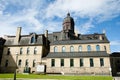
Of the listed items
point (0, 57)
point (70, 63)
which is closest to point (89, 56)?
point (70, 63)

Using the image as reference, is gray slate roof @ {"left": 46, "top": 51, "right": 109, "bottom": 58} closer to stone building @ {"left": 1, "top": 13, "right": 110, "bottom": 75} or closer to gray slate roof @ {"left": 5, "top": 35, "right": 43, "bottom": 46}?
stone building @ {"left": 1, "top": 13, "right": 110, "bottom": 75}

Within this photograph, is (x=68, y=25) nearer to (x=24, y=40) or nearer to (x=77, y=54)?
(x=24, y=40)

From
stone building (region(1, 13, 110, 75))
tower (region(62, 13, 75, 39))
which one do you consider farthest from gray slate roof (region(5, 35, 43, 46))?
tower (region(62, 13, 75, 39))

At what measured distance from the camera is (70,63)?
130 feet

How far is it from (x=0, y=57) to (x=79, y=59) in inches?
1072

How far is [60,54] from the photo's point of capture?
138 feet

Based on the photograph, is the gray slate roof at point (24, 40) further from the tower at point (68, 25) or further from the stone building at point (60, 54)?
the tower at point (68, 25)

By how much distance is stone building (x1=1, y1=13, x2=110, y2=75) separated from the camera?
3841 centimetres

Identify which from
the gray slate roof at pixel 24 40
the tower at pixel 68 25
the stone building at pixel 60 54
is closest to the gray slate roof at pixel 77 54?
the stone building at pixel 60 54

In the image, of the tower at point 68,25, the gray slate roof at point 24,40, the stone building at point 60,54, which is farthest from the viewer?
the tower at point 68,25

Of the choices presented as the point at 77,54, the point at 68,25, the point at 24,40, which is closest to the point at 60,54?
the point at 77,54

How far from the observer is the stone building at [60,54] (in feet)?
126

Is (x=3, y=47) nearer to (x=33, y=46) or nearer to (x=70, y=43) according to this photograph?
(x=33, y=46)

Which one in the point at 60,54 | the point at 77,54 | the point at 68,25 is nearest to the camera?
the point at 77,54
